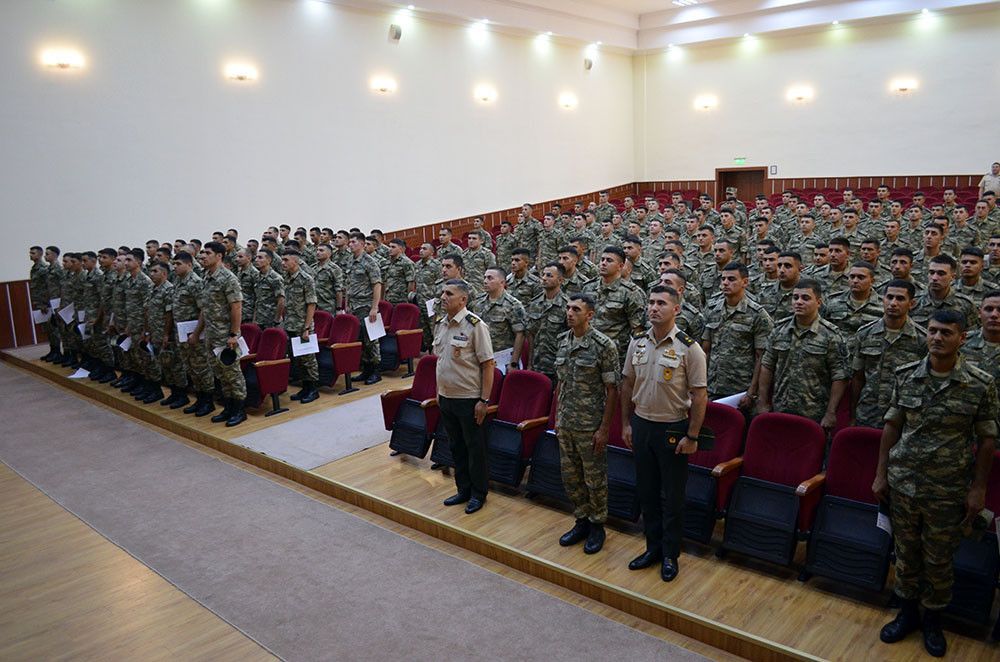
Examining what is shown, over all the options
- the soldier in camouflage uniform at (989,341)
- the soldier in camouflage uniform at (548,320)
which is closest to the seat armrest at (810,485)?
the soldier in camouflage uniform at (989,341)

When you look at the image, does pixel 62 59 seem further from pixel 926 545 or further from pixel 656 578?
pixel 926 545

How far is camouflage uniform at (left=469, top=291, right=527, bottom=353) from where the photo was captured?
530cm

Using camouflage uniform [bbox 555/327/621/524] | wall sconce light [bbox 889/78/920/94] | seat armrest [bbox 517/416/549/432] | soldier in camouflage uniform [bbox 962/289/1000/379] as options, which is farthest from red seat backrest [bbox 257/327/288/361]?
wall sconce light [bbox 889/78/920/94]

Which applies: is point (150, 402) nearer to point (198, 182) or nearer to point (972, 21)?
point (198, 182)

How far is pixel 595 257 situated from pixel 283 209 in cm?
528

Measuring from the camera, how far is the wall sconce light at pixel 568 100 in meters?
17.0

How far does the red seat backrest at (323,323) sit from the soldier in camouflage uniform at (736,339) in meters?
4.21

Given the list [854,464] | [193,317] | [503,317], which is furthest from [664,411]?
[193,317]

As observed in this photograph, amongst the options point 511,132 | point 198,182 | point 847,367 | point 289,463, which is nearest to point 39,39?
point 198,182

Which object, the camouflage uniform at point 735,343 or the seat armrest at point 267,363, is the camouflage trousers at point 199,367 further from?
the camouflage uniform at point 735,343

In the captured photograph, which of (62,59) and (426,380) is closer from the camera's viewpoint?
(426,380)

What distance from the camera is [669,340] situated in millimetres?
3428

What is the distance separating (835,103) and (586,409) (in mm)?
15208

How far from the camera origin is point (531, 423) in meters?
4.57
